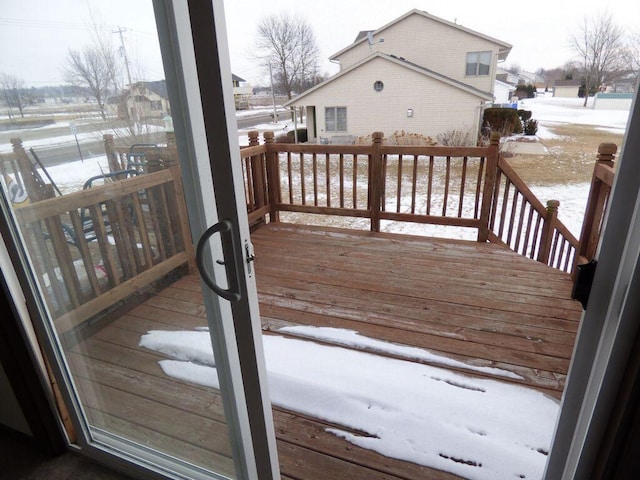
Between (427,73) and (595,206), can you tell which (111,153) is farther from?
(427,73)

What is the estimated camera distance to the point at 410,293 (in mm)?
2627

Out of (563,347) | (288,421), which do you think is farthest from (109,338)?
(563,347)

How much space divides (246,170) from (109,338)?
110 inches

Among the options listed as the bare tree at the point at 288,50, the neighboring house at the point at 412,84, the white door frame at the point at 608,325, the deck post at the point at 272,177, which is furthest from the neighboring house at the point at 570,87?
the bare tree at the point at 288,50

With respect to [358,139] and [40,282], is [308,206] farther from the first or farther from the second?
[358,139]

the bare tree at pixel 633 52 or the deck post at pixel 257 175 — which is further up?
the bare tree at pixel 633 52

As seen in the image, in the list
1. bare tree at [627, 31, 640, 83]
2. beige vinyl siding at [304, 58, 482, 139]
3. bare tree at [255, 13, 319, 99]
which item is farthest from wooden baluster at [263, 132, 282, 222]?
bare tree at [255, 13, 319, 99]

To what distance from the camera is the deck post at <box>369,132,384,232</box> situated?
137 inches

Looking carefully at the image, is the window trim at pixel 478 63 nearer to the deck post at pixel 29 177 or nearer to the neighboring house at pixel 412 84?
the neighboring house at pixel 412 84

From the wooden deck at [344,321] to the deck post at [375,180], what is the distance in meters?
0.20

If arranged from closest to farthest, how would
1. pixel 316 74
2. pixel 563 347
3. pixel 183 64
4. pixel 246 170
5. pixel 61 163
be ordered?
pixel 183 64, pixel 61 163, pixel 563 347, pixel 246 170, pixel 316 74

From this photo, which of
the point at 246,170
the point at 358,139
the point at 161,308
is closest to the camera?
the point at 161,308

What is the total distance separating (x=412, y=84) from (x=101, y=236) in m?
12.3

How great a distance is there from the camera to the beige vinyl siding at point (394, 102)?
11.6 meters
